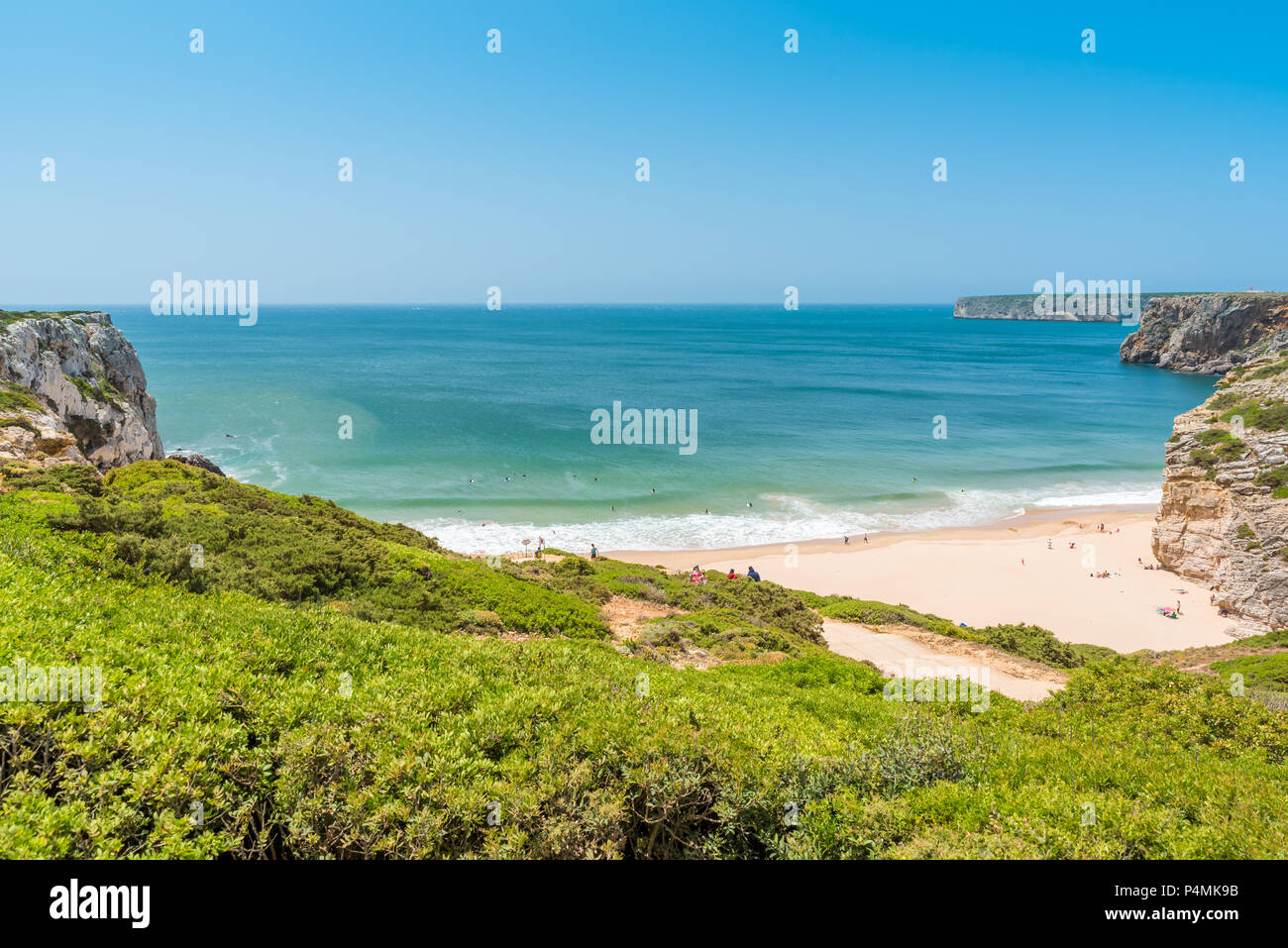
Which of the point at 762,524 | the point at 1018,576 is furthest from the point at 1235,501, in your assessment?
the point at 762,524

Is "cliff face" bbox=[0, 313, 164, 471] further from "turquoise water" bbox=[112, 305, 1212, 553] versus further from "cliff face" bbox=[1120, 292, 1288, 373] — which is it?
"cliff face" bbox=[1120, 292, 1288, 373]

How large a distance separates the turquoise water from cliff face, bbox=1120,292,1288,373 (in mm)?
6284

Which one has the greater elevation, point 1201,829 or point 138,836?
point 138,836

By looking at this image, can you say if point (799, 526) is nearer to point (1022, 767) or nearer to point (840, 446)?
point (840, 446)

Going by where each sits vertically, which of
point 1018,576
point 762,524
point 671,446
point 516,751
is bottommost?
point 1018,576

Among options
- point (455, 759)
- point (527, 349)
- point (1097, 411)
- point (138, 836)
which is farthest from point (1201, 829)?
point (527, 349)

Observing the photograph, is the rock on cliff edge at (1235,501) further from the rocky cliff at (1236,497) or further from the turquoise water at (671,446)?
the turquoise water at (671,446)

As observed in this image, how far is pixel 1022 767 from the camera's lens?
7383 millimetres

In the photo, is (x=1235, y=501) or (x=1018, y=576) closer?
(x=1235, y=501)

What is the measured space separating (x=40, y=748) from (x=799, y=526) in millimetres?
40405

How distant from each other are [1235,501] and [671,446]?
130 ft

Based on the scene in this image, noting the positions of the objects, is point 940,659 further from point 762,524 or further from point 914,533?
point 914,533

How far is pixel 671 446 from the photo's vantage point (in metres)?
59.7

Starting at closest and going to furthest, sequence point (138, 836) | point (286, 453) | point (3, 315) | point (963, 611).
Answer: point (138, 836)
point (3, 315)
point (963, 611)
point (286, 453)
